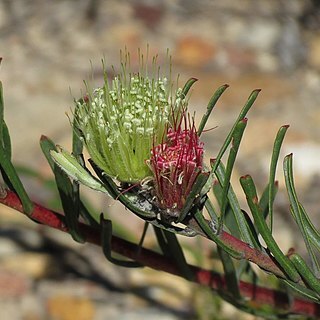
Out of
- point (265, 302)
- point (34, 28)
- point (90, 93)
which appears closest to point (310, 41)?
point (34, 28)

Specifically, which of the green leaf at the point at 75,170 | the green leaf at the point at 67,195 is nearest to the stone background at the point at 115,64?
the green leaf at the point at 67,195

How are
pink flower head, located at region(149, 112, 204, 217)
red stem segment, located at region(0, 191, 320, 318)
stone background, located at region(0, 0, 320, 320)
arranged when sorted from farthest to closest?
stone background, located at region(0, 0, 320, 320) < red stem segment, located at region(0, 191, 320, 318) < pink flower head, located at region(149, 112, 204, 217)

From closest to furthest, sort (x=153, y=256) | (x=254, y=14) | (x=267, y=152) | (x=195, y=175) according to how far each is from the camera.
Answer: (x=195, y=175), (x=153, y=256), (x=267, y=152), (x=254, y=14)

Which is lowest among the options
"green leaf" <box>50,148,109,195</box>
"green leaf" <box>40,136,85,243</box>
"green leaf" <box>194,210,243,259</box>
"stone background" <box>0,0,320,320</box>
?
"green leaf" <box>194,210,243,259</box>

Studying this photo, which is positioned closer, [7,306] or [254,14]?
[7,306]

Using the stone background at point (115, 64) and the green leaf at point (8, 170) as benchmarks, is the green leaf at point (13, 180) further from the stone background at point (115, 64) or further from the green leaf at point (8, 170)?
the stone background at point (115, 64)

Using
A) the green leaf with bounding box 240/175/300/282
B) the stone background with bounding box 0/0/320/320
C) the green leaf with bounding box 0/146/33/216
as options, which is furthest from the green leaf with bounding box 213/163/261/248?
the stone background with bounding box 0/0/320/320

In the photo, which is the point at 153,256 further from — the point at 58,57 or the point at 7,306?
the point at 58,57

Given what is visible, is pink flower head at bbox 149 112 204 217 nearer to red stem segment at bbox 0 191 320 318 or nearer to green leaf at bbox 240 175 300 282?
green leaf at bbox 240 175 300 282
